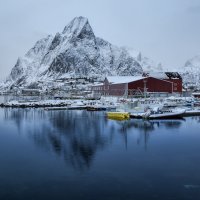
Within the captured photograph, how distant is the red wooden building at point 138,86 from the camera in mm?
60594

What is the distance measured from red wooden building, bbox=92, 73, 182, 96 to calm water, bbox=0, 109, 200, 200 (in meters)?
34.7

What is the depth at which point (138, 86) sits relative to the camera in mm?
60938

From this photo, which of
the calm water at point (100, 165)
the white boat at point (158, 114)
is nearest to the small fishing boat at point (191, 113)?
the white boat at point (158, 114)

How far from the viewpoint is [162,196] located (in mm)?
11273

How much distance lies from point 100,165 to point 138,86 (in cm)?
4663

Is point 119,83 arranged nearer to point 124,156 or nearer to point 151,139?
point 151,139

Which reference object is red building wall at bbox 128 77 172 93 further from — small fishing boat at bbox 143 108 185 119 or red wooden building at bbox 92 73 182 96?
small fishing boat at bbox 143 108 185 119

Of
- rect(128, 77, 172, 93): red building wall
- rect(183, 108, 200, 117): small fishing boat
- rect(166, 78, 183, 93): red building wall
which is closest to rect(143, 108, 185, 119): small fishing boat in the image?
rect(183, 108, 200, 117): small fishing boat

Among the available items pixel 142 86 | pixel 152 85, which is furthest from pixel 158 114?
pixel 152 85

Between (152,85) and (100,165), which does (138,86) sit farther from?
(100,165)

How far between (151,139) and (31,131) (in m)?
9.72

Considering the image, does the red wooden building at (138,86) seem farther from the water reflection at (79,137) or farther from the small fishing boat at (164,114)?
the water reflection at (79,137)

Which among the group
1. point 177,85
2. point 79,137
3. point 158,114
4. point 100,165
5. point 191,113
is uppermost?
point 177,85

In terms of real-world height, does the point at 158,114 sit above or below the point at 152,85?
below
